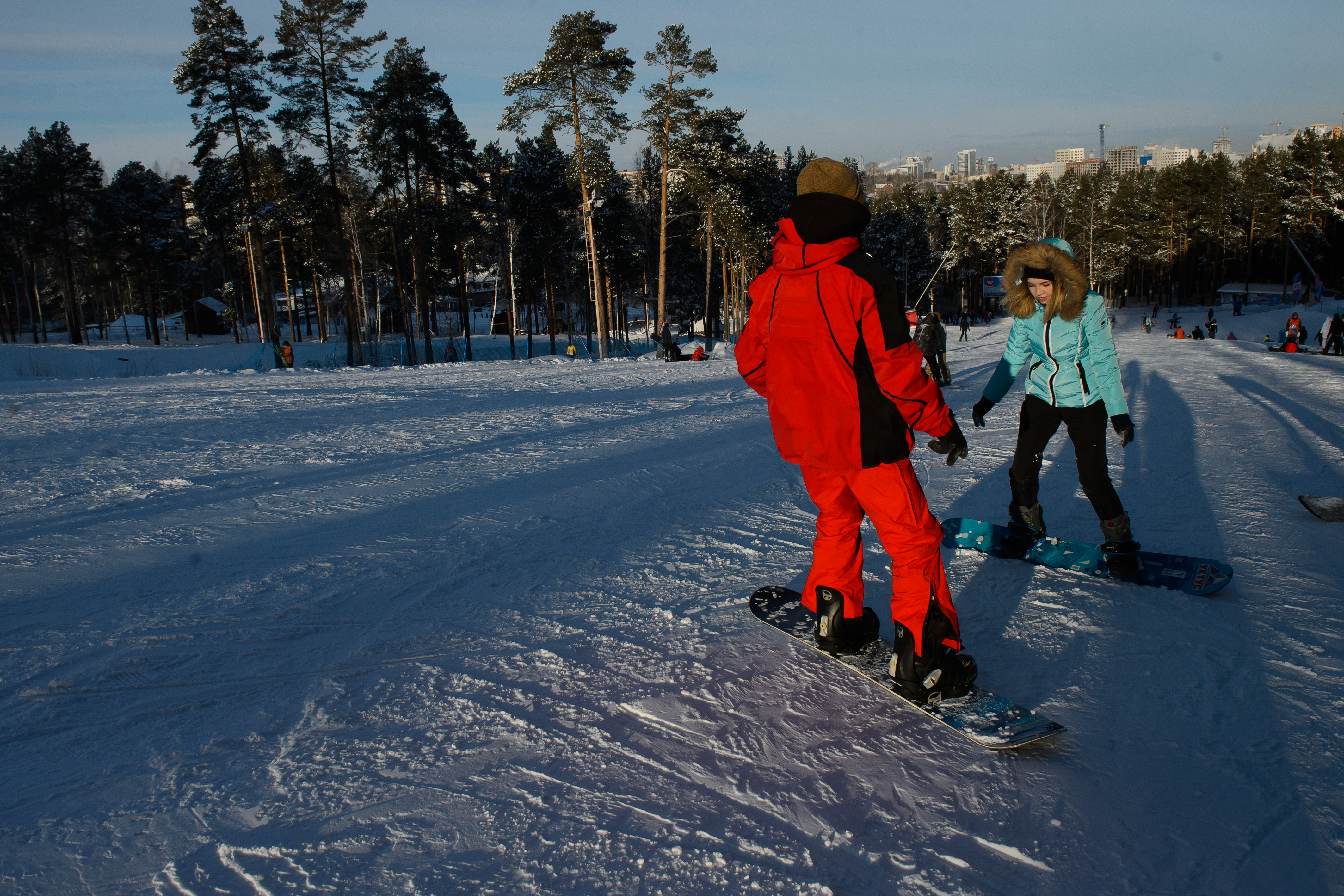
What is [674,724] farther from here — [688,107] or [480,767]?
[688,107]

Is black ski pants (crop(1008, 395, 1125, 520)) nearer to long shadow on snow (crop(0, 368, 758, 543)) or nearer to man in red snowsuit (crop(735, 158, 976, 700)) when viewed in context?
man in red snowsuit (crop(735, 158, 976, 700))

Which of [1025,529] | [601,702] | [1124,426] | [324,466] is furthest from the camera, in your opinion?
[324,466]

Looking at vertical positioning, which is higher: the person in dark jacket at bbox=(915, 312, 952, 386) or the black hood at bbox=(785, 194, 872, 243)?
the black hood at bbox=(785, 194, 872, 243)

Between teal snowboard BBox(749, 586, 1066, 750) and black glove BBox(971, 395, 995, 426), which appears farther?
black glove BBox(971, 395, 995, 426)

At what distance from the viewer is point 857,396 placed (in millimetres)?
2363

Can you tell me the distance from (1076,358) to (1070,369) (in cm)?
6

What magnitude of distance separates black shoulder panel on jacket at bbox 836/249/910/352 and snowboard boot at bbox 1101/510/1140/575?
2.13m

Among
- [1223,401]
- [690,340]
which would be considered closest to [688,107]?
[690,340]

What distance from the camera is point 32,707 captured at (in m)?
2.48

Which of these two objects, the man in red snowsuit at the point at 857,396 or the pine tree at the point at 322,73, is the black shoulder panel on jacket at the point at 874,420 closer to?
the man in red snowsuit at the point at 857,396

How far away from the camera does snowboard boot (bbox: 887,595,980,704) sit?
2.42 m

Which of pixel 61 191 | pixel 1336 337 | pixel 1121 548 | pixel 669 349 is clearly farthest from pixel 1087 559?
pixel 61 191

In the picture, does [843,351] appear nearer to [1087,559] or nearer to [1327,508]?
[1087,559]

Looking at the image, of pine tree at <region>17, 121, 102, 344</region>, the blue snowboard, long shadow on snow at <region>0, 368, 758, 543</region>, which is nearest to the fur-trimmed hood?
the blue snowboard
